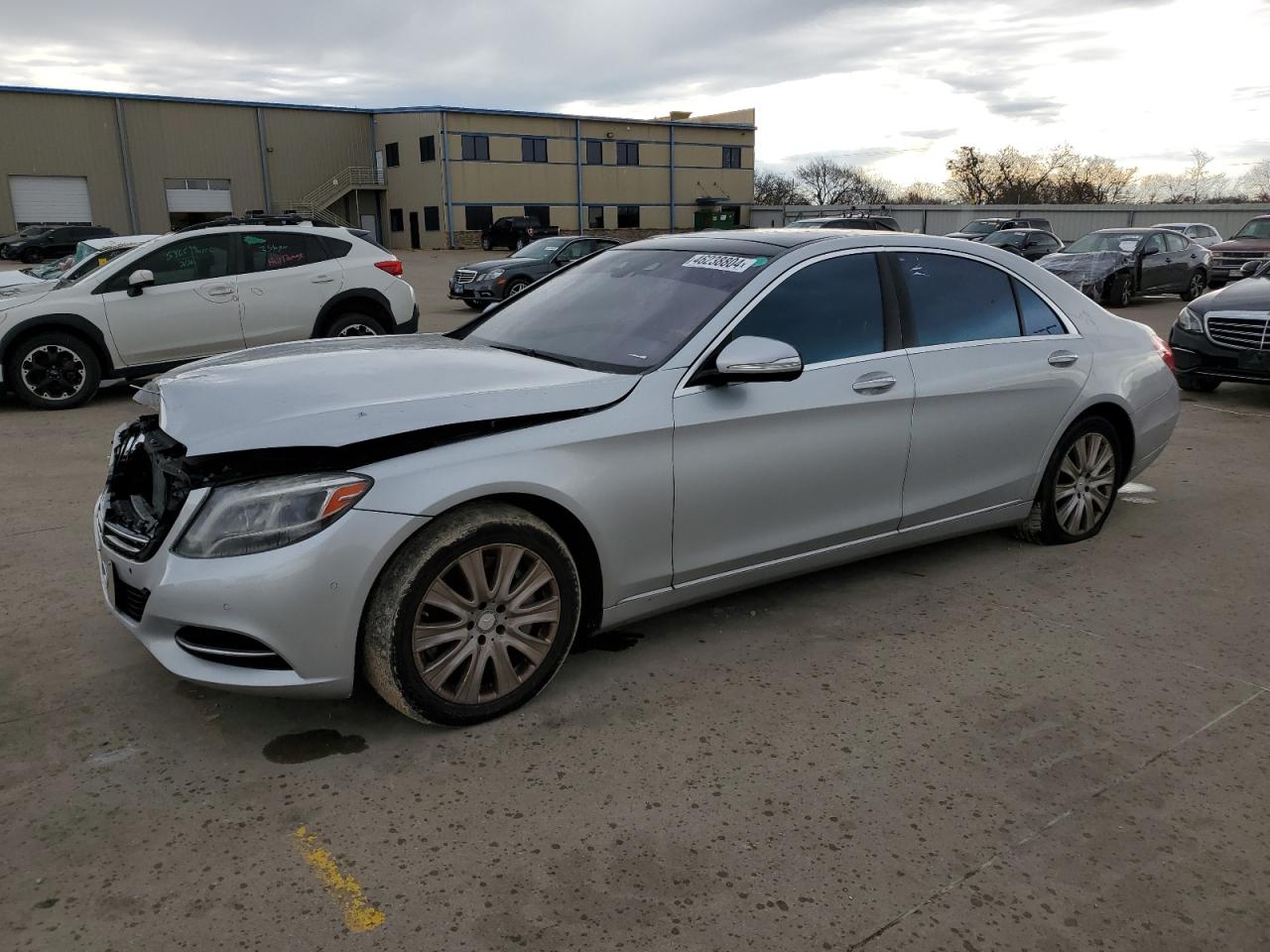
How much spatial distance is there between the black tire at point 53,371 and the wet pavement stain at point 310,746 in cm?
719

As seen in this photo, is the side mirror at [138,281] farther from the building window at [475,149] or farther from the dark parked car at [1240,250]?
the building window at [475,149]

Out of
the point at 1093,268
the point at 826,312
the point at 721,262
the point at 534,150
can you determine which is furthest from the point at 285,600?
the point at 534,150

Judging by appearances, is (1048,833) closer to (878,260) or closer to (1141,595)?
(1141,595)

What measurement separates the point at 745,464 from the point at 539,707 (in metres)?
1.20

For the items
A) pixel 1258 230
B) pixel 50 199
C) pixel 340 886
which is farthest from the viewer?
pixel 50 199

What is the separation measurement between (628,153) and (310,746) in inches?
2259

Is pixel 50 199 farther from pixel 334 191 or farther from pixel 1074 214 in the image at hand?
pixel 1074 214

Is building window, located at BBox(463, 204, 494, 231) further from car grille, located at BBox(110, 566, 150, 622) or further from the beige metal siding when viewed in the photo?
car grille, located at BBox(110, 566, 150, 622)

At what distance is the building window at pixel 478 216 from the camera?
50.2m

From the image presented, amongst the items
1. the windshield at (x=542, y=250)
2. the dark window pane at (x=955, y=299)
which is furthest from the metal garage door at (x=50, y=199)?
the dark window pane at (x=955, y=299)

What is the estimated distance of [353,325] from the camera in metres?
10.1

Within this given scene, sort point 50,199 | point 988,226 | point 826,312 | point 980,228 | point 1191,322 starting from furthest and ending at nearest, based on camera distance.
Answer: point 50,199 → point 988,226 → point 980,228 → point 1191,322 → point 826,312

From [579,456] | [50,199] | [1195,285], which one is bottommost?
[1195,285]

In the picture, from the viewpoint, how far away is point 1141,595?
4547mm
